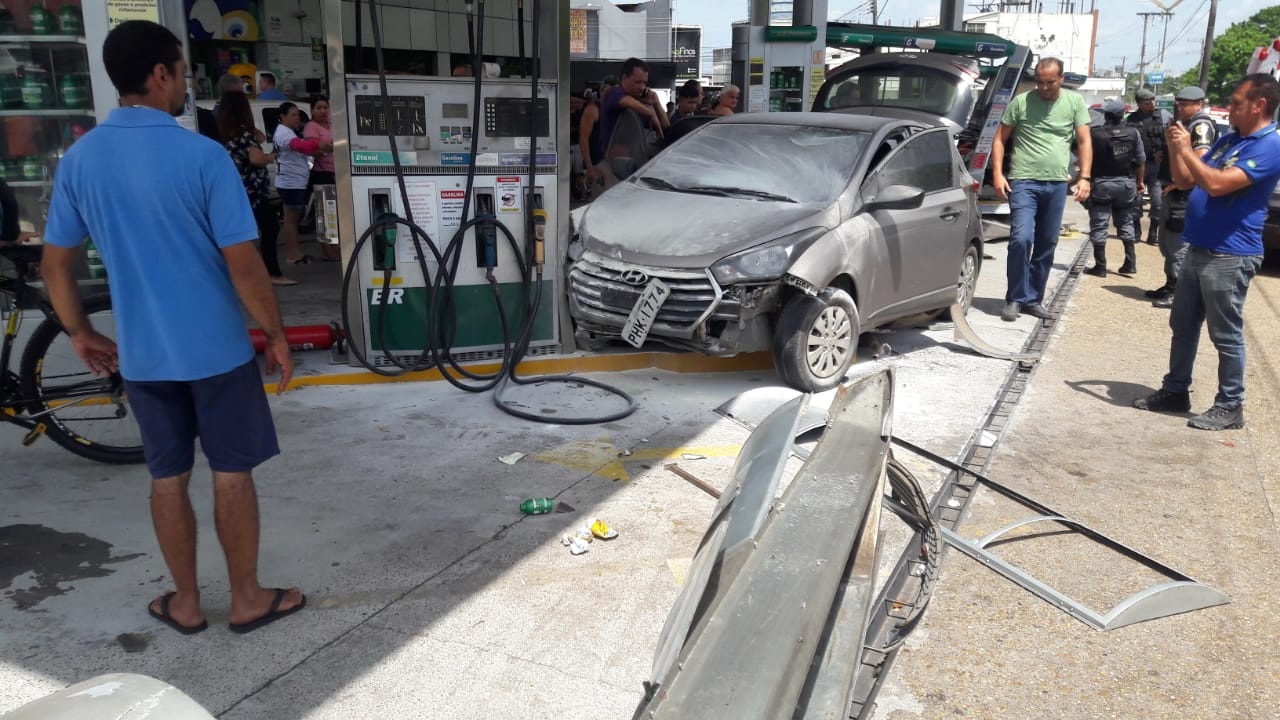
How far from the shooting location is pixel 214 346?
132 inches

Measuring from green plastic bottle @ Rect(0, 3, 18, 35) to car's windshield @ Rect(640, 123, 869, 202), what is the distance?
13.3ft

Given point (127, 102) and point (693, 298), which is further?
point (693, 298)

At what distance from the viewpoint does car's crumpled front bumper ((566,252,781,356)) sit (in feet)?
19.7

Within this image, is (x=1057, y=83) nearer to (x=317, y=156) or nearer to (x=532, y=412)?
(x=532, y=412)

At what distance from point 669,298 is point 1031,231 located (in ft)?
14.2

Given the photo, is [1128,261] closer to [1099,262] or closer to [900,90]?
[1099,262]

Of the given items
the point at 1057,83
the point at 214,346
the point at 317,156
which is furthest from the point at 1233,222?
the point at 317,156

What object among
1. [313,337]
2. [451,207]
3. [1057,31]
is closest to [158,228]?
[451,207]

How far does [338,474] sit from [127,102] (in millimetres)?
2254

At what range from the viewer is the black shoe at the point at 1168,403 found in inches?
253

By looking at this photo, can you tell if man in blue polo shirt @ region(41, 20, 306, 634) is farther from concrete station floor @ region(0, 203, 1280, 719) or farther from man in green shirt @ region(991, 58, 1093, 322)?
man in green shirt @ region(991, 58, 1093, 322)

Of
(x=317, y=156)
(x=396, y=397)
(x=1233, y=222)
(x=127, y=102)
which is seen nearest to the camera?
(x=127, y=102)

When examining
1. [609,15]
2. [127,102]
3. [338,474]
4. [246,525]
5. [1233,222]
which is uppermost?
[609,15]

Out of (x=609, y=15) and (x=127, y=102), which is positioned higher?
(x=609, y=15)
